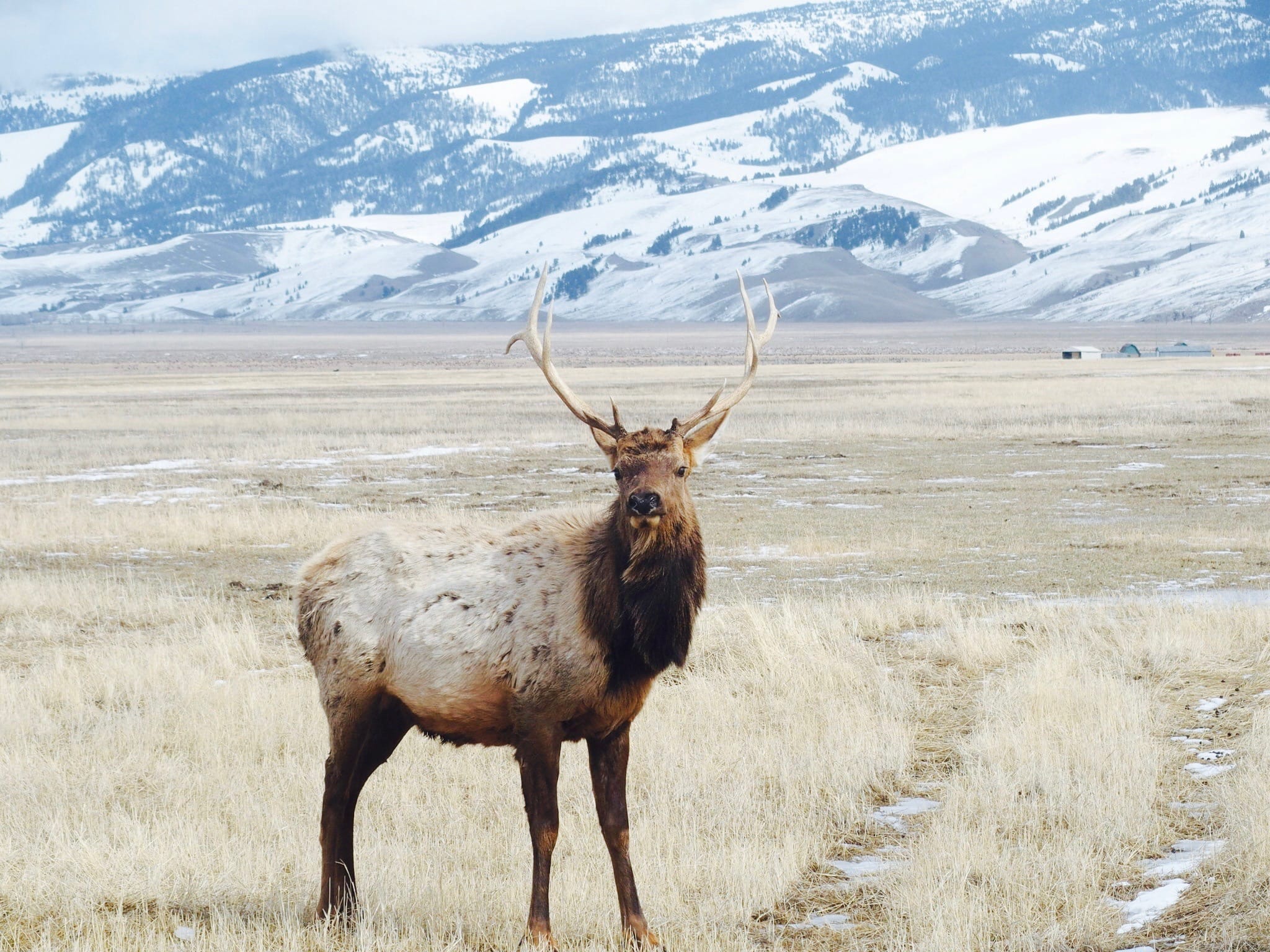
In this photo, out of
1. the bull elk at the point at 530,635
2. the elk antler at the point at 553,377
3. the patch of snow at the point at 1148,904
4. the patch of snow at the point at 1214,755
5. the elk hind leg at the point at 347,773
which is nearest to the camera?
the bull elk at the point at 530,635

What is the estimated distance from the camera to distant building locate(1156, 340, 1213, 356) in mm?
87250

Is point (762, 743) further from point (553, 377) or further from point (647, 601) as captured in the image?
point (647, 601)

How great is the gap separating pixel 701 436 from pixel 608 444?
473 millimetres

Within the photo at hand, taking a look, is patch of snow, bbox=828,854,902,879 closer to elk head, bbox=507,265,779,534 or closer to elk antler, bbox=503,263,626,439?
elk head, bbox=507,265,779,534

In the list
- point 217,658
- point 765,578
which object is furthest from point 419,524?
point 765,578

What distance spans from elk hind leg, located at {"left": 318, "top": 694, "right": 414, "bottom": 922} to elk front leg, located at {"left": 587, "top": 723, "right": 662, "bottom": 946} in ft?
3.32

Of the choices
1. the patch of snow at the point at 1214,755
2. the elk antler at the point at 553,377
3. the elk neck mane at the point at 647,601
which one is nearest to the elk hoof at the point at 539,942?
the elk neck mane at the point at 647,601

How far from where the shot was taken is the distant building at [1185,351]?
87.2 meters

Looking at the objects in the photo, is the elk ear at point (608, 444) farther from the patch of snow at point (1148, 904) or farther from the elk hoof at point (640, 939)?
the patch of snow at point (1148, 904)

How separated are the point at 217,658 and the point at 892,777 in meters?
5.95

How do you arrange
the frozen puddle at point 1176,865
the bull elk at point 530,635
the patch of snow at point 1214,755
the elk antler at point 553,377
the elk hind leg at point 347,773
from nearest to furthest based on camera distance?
the bull elk at point 530,635, the frozen puddle at point 1176,865, the elk hind leg at point 347,773, the elk antler at point 553,377, the patch of snow at point 1214,755

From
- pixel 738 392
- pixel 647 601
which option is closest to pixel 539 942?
pixel 647 601

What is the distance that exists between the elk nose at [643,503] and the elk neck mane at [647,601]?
18cm

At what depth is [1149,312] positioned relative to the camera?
19162 cm
